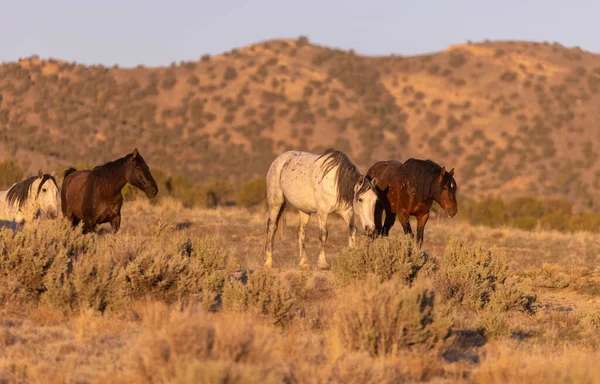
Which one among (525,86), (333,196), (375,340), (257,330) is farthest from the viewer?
(525,86)

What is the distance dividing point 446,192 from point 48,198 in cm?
700

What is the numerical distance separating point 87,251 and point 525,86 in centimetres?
7063

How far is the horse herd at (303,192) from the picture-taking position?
548 inches

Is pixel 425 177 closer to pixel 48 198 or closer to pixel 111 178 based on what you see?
pixel 111 178

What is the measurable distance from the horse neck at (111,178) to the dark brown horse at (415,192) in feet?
14.9

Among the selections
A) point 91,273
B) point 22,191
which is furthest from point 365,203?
point 22,191

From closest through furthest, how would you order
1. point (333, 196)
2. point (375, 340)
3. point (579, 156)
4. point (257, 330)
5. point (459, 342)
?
point (257, 330)
point (375, 340)
point (459, 342)
point (333, 196)
point (579, 156)

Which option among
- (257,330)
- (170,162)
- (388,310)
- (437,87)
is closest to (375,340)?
(388,310)

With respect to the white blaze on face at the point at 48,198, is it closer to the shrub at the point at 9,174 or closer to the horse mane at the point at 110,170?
the horse mane at the point at 110,170

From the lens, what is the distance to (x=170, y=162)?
204ft

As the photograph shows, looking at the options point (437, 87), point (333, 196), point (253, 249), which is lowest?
point (253, 249)

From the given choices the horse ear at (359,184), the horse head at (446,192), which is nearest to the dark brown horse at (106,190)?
the horse ear at (359,184)

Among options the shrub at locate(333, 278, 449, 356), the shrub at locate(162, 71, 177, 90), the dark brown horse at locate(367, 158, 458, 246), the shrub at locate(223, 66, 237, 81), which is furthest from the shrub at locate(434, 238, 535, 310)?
the shrub at locate(223, 66, 237, 81)

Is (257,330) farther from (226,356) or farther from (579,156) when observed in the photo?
(579,156)
